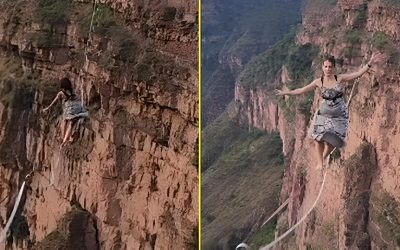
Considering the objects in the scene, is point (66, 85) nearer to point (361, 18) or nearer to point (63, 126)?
point (63, 126)

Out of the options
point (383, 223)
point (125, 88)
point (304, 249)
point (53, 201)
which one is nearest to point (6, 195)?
point (53, 201)

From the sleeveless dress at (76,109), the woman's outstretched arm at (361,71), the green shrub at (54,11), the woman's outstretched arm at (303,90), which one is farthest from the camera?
the green shrub at (54,11)

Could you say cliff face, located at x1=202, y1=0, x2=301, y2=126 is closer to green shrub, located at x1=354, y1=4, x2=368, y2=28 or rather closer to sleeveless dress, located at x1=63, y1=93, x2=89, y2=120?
green shrub, located at x1=354, y1=4, x2=368, y2=28

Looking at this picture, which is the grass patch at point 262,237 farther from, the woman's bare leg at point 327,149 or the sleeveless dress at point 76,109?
the sleeveless dress at point 76,109

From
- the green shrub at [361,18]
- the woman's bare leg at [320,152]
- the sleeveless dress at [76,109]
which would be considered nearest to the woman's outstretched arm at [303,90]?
the woman's bare leg at [320,152]

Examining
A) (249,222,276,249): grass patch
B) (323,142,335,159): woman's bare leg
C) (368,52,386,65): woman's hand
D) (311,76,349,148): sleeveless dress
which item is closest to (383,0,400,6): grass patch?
(368,52,386,65): woman's hand

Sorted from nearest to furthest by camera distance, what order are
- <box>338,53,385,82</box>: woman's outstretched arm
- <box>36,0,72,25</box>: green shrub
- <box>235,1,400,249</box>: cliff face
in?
<box>338,53,385,82</box>: woman's outstretched arm → <box>235,1,400,249</box>: cliff face → <box>36,0,72,25</box>: green shrub
